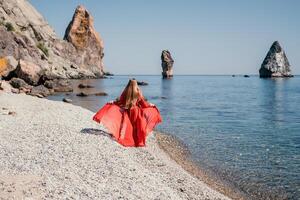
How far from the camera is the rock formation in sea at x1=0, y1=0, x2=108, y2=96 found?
51656mm

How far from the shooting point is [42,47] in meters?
106

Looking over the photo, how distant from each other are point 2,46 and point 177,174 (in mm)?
56296

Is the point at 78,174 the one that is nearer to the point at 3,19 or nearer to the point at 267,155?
the point at 267,155

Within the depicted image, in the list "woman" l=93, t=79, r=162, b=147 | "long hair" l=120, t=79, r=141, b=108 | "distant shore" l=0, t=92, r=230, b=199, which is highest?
"long hair" l=120, t=79, r=141, b=108

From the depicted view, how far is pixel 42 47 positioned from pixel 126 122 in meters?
95.6

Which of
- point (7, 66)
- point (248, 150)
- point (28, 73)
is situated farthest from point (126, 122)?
point (28, 73)

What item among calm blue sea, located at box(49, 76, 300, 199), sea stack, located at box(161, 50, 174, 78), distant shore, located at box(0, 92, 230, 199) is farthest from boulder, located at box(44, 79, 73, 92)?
sea stack, located at box(161, 50, 174, 78)

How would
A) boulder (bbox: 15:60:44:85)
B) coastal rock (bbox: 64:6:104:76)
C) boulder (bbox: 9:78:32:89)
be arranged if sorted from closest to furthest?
boulder (bbox: 9:78:32:89), boulder (bbox: 15:60:44:85), coastal rock (bbox: 64:6:104:76)

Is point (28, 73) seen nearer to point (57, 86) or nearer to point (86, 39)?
point (57, 86)

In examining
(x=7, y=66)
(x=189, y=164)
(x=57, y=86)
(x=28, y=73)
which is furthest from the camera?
(x=57, y=86)

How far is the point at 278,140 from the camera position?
23.8m

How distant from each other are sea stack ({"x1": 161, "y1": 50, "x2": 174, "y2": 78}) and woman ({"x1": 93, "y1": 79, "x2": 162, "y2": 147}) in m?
171

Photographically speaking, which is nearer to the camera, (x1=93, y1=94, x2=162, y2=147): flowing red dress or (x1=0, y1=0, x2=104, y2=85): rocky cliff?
(x1=93, y1=94, x2=162, y2=147): flowing red dress

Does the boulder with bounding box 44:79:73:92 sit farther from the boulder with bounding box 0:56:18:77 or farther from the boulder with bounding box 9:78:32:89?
the boulder with bounding box 9:78:32:89
